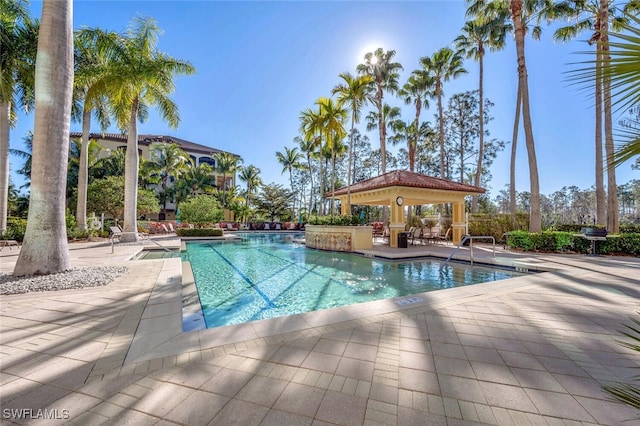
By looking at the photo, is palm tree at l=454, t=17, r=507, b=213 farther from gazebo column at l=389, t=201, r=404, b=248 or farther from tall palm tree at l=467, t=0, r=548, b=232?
gazebo column at l=389, t=201, r=404, b=248

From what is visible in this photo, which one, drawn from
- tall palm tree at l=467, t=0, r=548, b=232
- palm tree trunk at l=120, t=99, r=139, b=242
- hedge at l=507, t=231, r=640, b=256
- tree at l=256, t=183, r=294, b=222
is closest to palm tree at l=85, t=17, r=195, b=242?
palm tree trunk at l=120, t=99, r=139, b=242

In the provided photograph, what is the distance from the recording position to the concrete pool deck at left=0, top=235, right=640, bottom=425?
6.62ft

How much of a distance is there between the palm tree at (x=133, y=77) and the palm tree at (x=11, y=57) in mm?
2548

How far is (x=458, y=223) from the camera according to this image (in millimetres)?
15578

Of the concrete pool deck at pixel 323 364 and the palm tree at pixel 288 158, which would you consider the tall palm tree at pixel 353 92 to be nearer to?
the concrete pool deck at pixel 323 364

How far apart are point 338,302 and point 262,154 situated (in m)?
38.1

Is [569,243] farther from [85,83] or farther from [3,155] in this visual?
[3,155]

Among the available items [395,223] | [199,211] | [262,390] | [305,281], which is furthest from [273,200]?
[262,390]

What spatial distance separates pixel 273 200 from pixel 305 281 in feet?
96.2

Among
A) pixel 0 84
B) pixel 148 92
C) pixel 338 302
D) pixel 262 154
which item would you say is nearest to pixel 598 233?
pixel 338 302

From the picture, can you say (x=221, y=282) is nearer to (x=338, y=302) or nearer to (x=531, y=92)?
(x=338, y=302)

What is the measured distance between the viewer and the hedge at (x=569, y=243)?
10.2 m

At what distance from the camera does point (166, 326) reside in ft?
11.4

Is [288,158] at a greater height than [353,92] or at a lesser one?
greater
